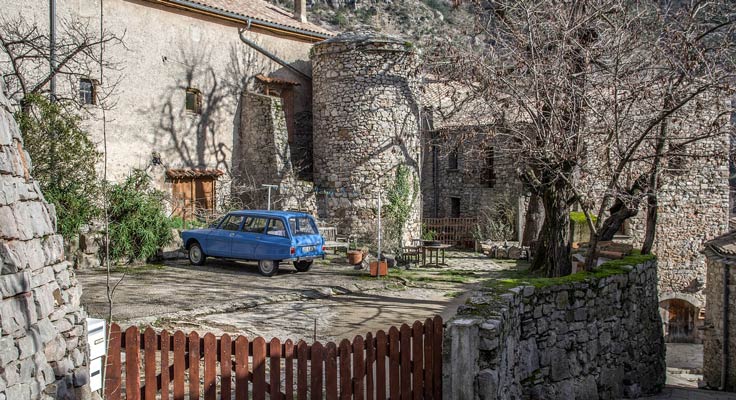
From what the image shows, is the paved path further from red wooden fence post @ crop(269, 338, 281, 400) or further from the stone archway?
the stone archway

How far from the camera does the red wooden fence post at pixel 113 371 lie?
6090mm

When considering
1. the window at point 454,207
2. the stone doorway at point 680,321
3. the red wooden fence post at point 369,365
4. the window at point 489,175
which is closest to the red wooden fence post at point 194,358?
the red wooden fence post at point 369,365

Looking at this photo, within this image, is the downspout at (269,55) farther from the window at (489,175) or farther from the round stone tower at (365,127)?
the window at (489,175)

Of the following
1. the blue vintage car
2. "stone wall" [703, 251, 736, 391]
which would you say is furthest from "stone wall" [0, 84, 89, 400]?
"stone wall" [703, 251, 736, 391]

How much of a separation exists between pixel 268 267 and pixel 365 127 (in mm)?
7663

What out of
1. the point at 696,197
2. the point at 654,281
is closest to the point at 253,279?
the point at 654,281

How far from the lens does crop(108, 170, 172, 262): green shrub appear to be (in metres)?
15.7

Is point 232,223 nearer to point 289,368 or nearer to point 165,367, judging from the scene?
point 165,367

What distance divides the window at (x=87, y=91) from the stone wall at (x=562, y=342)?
47.7 feet

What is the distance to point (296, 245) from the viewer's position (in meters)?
14.6

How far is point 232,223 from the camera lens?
15.6 meters

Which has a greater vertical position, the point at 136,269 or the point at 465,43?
the point at 465,43

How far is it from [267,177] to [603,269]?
13.8 meters

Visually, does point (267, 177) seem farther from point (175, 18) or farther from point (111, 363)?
point (111, 363)
